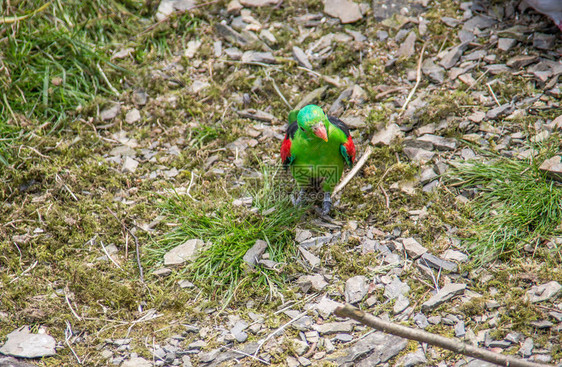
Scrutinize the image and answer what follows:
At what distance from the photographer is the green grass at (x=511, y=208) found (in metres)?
4.15

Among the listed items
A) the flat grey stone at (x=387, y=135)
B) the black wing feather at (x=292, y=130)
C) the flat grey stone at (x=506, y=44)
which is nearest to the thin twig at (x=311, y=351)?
the black wing feather at (x=292, y=130)

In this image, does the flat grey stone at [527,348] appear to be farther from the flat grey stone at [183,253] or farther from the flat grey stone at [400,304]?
the flat grey stone at [183,253]

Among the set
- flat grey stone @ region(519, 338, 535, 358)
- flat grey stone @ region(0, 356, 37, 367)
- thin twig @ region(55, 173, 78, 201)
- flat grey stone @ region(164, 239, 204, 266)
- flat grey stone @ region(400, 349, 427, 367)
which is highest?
flat grey stone @ region(519, 338, 535, 358)

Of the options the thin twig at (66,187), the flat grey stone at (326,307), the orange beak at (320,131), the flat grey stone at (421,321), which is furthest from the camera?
the thin twig at (66,187)

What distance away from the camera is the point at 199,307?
4.26 meters

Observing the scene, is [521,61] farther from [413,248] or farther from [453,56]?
[413,248]

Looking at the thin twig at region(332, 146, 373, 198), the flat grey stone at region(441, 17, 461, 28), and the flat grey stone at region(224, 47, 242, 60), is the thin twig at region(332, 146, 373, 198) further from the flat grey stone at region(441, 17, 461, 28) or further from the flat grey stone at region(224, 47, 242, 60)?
the flat grey stone at region(224, 47, 242, 60)

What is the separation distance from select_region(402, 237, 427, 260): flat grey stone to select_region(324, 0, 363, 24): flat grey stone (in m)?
3.35

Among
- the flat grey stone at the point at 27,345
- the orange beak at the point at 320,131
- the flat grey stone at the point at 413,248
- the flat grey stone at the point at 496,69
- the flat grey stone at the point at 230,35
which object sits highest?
the flat grey stone at the point at 496,69

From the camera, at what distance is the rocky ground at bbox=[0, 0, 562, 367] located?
12.7 feet

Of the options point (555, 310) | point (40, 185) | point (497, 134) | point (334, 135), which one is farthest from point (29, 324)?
point (497, 134)

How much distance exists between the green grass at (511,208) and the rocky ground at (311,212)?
0.11m

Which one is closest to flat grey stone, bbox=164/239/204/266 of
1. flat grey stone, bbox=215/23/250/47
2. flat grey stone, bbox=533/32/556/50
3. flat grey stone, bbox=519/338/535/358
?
flat grey stone, bbox=519/338/535/358

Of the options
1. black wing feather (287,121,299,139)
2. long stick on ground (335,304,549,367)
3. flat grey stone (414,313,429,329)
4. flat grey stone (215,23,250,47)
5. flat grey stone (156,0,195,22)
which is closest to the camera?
long stick on ground (335,304,549,367)
